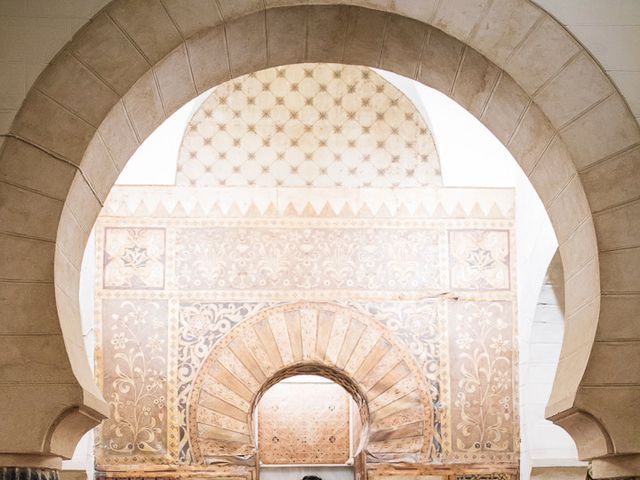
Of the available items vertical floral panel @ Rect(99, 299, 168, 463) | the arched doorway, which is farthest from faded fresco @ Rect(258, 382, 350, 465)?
vertical floral panel @ Rect(99, 299, 168, 463)

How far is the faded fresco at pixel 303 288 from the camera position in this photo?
716 centimetres

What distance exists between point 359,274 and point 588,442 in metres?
4.12

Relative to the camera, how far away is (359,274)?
289 inches

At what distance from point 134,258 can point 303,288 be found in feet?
4.17

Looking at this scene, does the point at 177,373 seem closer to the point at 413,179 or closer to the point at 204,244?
the point at 204,244

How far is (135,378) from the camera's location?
7188 mm

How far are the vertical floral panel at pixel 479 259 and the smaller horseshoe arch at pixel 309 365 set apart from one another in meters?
0.73

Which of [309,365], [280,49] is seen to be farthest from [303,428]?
[280,49]

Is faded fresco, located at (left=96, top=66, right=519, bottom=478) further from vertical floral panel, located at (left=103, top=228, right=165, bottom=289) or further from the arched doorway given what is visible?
the arched doorway

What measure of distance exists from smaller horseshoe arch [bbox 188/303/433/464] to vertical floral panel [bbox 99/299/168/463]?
0.28m

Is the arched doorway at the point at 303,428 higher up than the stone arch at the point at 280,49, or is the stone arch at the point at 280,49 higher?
the stone arch at the point at 280,49

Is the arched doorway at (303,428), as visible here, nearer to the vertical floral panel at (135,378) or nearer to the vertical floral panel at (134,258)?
the vertical floral panel at (135,378)

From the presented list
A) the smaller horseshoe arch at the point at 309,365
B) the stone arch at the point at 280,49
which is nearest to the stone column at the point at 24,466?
the stone arch at the point at 280,49

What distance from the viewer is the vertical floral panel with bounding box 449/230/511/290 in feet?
24.2
